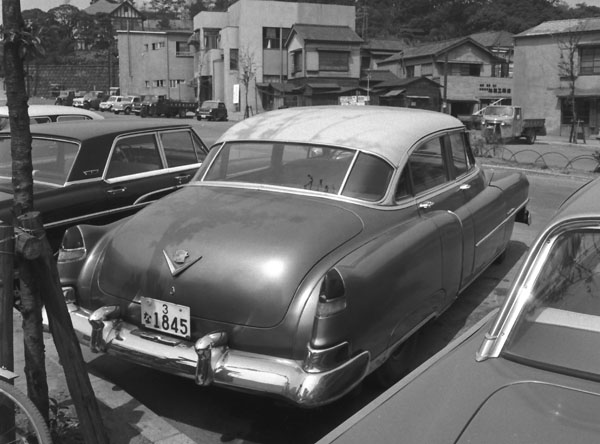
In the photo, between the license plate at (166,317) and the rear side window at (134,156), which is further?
the rear side window at (134,156)

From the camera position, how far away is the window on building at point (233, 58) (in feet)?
187

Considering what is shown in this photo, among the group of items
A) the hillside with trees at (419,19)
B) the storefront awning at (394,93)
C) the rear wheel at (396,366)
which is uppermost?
the hillside with trees at (419,19)

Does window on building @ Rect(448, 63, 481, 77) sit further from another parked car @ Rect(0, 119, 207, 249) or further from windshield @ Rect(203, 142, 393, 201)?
windshield @ Rect(203, 142, 393, 201)

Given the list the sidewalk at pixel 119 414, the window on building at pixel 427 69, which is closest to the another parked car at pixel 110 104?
the window on building at pixel 427 69

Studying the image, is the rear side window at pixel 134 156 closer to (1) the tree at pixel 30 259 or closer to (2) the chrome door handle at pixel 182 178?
(2) the chrome door handle at pixel 182 178

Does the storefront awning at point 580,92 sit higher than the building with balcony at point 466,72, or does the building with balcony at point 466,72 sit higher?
the building with balcony at point 466,72

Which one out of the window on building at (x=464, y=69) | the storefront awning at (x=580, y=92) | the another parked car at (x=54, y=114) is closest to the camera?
the another parked car at (x=54, y=114)

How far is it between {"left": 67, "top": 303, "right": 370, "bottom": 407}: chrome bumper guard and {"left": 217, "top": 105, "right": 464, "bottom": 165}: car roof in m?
1.73

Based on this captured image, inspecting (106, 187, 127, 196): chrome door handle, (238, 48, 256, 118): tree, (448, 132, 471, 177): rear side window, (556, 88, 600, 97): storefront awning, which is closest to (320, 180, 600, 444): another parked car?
(448, 132, 471, 177): rear side window

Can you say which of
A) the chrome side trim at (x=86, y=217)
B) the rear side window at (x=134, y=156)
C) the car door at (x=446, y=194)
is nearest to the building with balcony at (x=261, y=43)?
the rear side window at (x=134, y=156)

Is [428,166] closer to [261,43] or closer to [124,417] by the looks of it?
[124,417]

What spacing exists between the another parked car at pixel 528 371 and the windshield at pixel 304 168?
182 cm

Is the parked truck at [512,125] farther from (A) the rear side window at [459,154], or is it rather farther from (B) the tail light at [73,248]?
(B) the tail light at [73,248]

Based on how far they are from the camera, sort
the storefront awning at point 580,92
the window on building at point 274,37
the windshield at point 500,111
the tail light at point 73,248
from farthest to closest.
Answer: the window on building at point 274,37 → the storefront awning at point 580,92 → the windshield at point 500,111 → the tail light at point 73,248
